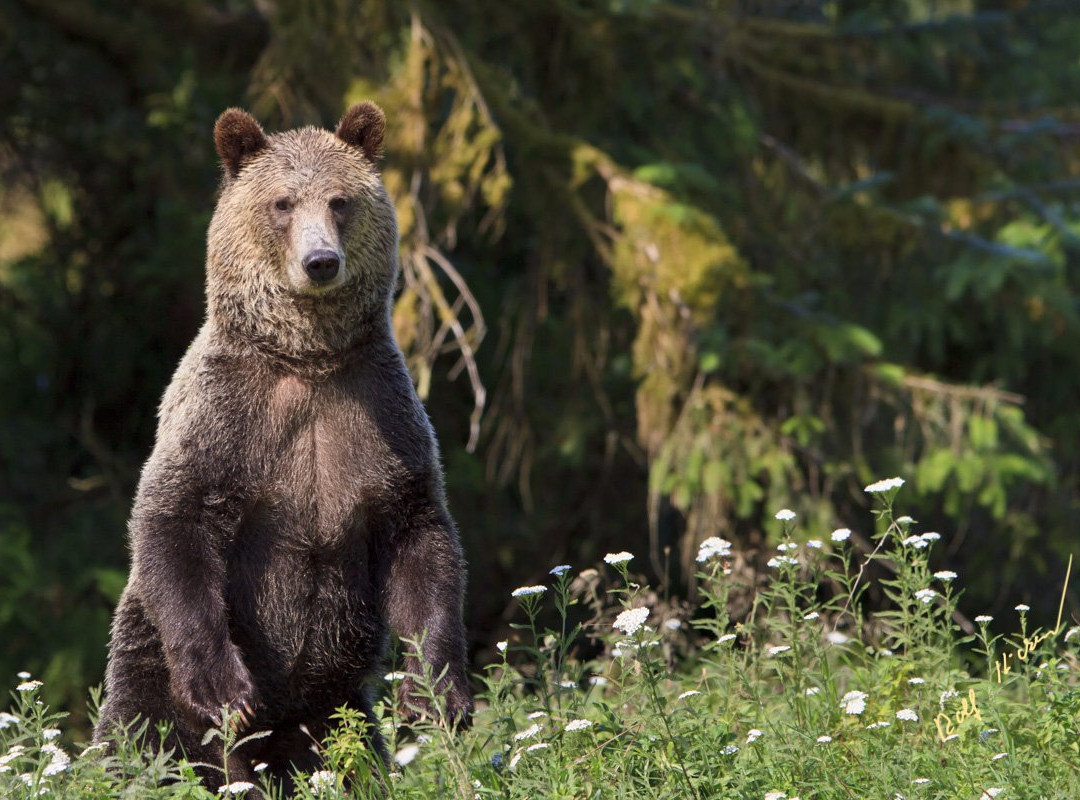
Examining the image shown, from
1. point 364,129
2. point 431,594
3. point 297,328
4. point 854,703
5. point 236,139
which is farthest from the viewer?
point 364,129

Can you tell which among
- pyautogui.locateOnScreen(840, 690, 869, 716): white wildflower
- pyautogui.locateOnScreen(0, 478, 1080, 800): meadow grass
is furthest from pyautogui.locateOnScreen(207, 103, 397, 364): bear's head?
pyautogui.locateOnScreen(840, 690, 869, 716): white wildflower

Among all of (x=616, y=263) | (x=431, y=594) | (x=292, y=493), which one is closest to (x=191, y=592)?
(x=292, y=493)

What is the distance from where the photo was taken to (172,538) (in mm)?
4203

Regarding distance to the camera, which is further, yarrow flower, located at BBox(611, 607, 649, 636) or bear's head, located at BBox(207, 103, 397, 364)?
bear's head, located at BBox(207, 103, 397, 364)

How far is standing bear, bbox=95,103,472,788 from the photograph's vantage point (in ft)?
14.1

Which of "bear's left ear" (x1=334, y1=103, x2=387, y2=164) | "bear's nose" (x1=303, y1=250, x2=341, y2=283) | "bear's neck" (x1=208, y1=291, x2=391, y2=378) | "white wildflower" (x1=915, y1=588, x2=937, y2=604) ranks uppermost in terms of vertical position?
"bear's left ear" (x1=334, y1=103, x2=387, y2=164)

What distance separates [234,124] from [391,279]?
2.27 ft

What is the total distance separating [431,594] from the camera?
4352 mm

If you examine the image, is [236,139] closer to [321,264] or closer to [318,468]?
[321,264]

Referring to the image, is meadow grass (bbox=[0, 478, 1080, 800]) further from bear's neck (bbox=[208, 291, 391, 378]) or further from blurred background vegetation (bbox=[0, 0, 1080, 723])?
blurred background vegetation (bbox=[0, 0, 1080, 723])

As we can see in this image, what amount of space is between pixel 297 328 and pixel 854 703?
1.98 meters

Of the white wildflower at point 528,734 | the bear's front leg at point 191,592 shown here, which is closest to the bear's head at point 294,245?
the bear's front leg at point 191,592

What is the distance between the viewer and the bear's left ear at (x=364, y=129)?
189 inches

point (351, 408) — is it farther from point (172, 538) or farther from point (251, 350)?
point (172, 538)
